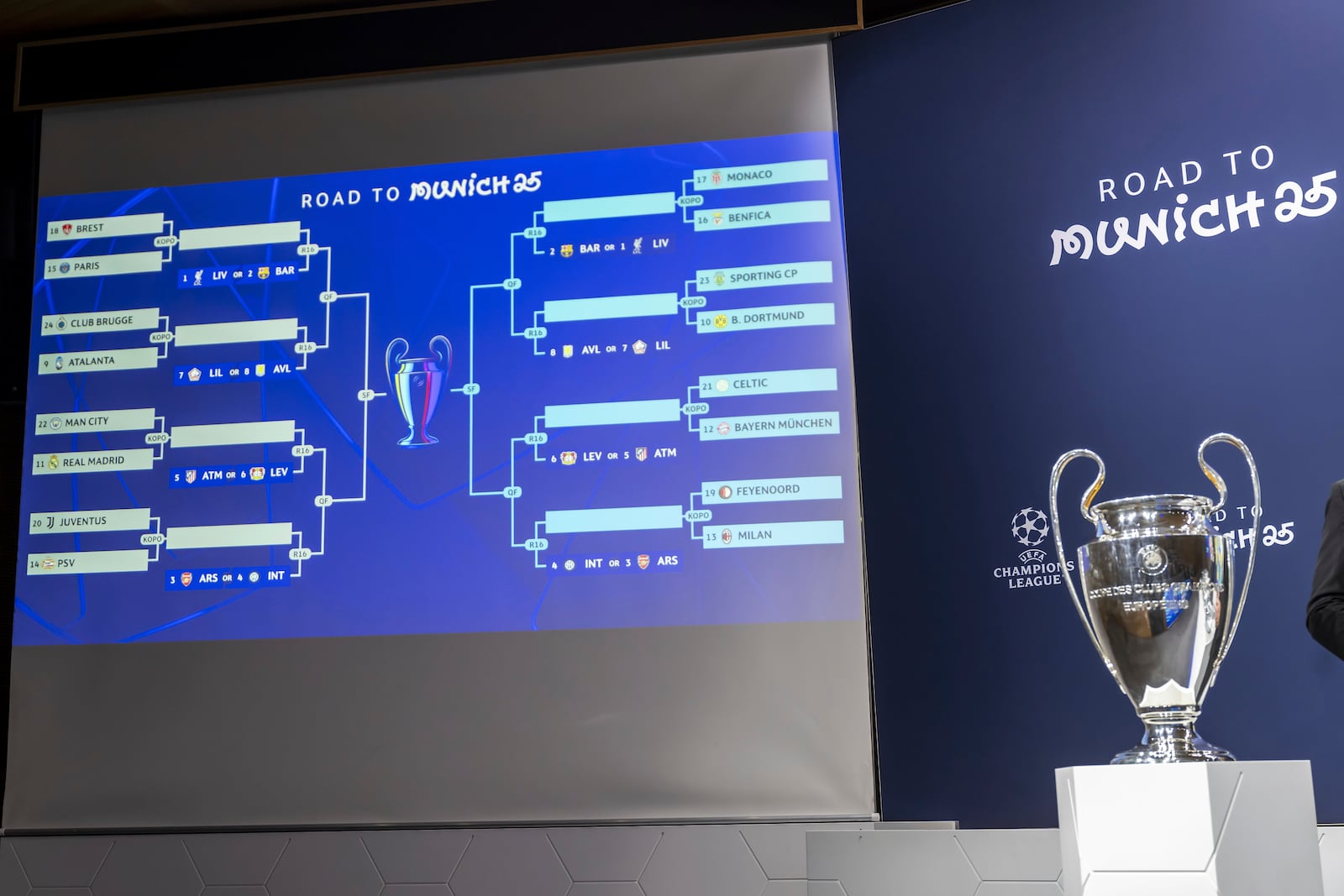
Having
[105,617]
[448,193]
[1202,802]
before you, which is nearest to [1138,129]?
[448,193]

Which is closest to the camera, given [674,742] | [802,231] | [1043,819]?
[1043,819]

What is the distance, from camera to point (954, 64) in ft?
9.00

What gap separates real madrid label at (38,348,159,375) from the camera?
2.89 m

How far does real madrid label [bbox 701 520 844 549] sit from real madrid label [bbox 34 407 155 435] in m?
1.48

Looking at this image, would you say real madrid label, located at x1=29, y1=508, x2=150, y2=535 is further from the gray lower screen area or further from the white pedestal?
the white pedestal

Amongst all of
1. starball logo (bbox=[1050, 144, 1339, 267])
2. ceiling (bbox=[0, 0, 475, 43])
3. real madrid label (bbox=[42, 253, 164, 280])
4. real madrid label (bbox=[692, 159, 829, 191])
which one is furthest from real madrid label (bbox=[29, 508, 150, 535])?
starball logo (bbox=[1050, 144, 1339, 267])

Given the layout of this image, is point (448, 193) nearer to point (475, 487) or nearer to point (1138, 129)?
point (475, 487)

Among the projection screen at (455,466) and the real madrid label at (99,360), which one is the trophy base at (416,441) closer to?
the projection screen at (455,466)

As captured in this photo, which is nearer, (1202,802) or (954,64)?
(1202,802)

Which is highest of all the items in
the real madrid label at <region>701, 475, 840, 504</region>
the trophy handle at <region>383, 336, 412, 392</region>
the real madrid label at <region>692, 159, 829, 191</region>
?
the real madrid label at <region>692, 159, 829, 191</region>

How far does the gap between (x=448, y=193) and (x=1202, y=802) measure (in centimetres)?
234

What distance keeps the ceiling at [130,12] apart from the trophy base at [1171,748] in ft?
8.57

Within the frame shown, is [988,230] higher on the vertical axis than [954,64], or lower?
lower

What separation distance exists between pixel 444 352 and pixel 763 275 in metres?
0.81
